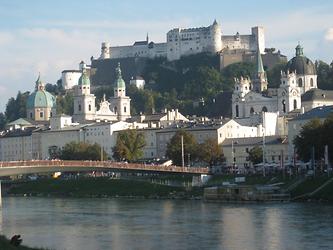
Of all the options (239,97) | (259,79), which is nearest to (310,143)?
(239,97)

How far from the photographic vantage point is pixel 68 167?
65.0 meters

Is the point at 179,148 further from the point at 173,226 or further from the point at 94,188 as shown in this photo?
the point at 173,226

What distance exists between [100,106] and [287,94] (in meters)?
24.8

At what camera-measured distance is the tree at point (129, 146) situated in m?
99.1

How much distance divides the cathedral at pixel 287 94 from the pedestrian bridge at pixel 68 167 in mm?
38811

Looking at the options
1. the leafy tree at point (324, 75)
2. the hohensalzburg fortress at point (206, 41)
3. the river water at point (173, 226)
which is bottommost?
the river water at point (173, 226)

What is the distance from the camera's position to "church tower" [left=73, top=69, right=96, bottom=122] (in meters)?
129

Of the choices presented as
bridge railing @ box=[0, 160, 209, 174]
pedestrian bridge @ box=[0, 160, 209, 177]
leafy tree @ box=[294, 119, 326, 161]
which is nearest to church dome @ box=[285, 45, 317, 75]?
bridge railing @ box=[0, 160, 209, 174]

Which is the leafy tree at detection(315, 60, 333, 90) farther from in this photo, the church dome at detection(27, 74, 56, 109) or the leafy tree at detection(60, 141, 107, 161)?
the leafy tree at detection(60, 141, 107, 161)

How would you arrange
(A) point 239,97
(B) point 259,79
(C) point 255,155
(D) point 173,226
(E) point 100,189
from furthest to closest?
(B) point 259,79 → (A) point 239,97 → (C) point 255,155 → (E) point 100,189 → (D) point 173,226

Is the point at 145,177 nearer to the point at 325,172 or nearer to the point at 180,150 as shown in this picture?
the point at 180,150

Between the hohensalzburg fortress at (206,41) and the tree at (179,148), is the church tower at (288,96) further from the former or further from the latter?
the hohensalzburg fortress at (206,41)

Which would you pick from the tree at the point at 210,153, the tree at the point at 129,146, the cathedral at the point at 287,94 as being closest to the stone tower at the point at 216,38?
the cathedral at the point at 287,94

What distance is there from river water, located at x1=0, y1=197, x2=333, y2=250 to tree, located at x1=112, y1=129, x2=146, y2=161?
111ft
